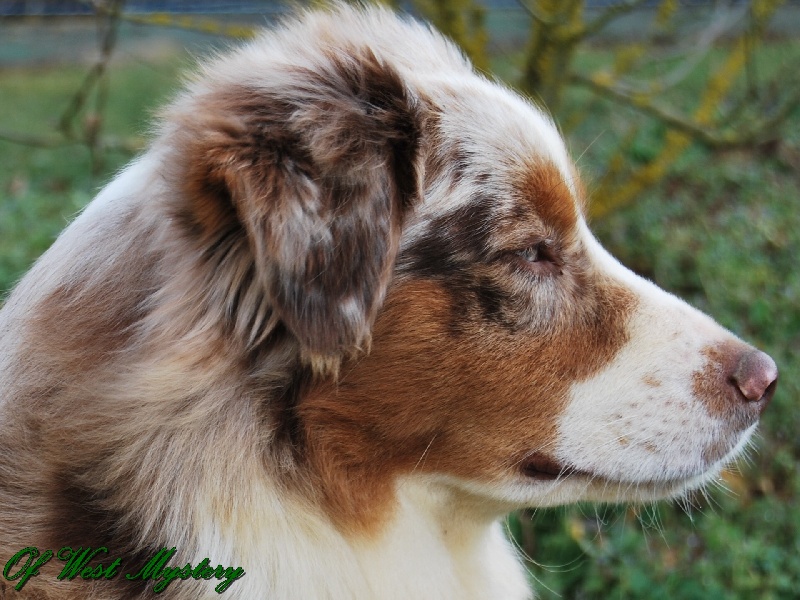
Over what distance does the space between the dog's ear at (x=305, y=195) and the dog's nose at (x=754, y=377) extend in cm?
107

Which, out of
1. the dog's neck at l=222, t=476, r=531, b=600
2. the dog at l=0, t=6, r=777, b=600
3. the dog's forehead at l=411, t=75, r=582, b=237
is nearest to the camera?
the dog at l=0, t=6, r=777, b=600

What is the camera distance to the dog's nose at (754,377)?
2.43m

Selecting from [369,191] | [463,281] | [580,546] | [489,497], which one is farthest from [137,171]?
[580,546]

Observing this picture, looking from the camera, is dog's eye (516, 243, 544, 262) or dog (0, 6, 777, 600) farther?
dog's eye (516, 243, 544, 262)

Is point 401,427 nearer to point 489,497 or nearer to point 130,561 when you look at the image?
point 489,497

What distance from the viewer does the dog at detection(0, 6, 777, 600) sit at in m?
2.05

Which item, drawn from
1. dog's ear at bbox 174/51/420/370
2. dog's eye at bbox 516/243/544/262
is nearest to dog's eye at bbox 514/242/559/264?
dog's eye at bbox 516/243/544/262

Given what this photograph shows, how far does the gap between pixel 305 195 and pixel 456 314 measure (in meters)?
0.56

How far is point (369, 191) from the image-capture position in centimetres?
208

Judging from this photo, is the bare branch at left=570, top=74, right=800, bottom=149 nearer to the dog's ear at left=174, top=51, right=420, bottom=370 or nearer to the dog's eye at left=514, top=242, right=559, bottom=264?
the dog's eye at left=514, top=242, right=559, bottom=264

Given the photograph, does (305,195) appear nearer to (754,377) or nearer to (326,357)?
(326,357)

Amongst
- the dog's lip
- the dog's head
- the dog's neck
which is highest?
the dog's head

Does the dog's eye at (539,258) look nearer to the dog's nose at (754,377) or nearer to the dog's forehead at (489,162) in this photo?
the dog's forehead at (489,162)

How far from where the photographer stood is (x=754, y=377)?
8.00 feet
